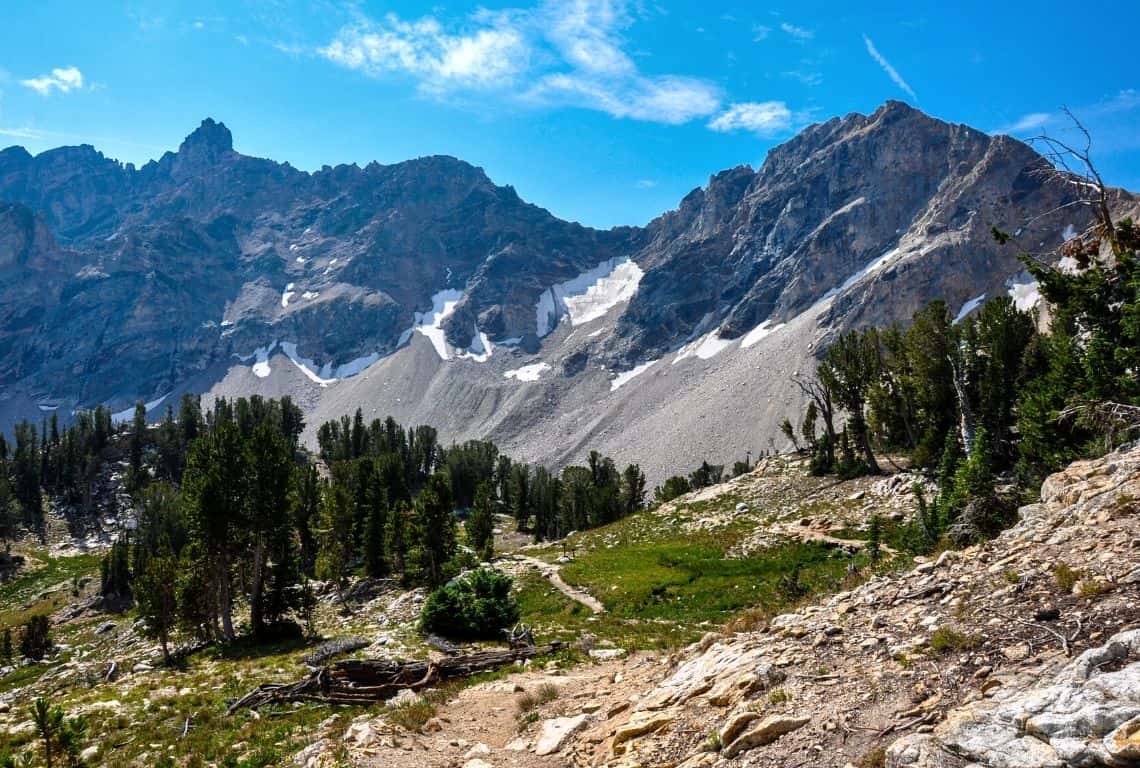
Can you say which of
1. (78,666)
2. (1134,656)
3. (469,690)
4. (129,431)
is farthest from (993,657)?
(129,431)

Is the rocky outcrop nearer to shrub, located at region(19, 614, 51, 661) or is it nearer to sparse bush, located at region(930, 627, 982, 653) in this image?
sparse bush, located at region(930, 627, 982, 653)

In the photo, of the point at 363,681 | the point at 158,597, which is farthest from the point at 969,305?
the point at 363,681

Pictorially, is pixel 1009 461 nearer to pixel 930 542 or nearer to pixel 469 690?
pixel 930 542

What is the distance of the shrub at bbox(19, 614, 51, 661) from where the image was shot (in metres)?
45.3

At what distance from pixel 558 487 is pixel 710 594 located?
7448cm

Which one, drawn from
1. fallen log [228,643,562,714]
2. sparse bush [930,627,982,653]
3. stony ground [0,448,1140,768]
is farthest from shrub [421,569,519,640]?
sparse bush [930,627,982,653]

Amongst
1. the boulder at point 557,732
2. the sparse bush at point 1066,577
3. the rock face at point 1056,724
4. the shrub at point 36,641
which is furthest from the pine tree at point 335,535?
the rock face at point 1056,724

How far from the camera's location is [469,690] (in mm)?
16812

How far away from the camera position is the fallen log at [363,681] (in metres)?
17.3

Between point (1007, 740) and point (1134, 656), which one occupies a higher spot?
point (1134, 656)

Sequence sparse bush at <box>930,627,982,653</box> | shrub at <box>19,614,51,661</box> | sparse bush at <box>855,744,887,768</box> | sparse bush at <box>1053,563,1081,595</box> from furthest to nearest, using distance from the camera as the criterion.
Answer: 1. shrub at <box>19,614,51,661</box>
2. sparse bush at <box>1053,563,1081,595</box>
3. sparse bush at <box>930,627,982,653</box>
4. sparse bush at <box>855,744,887,768</box>

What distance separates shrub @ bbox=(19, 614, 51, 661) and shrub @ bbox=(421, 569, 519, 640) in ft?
126

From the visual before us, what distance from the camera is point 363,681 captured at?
17969mm

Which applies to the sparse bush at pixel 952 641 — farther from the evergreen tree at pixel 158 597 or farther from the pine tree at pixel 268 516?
the evergreen tree at pixel 158 597
